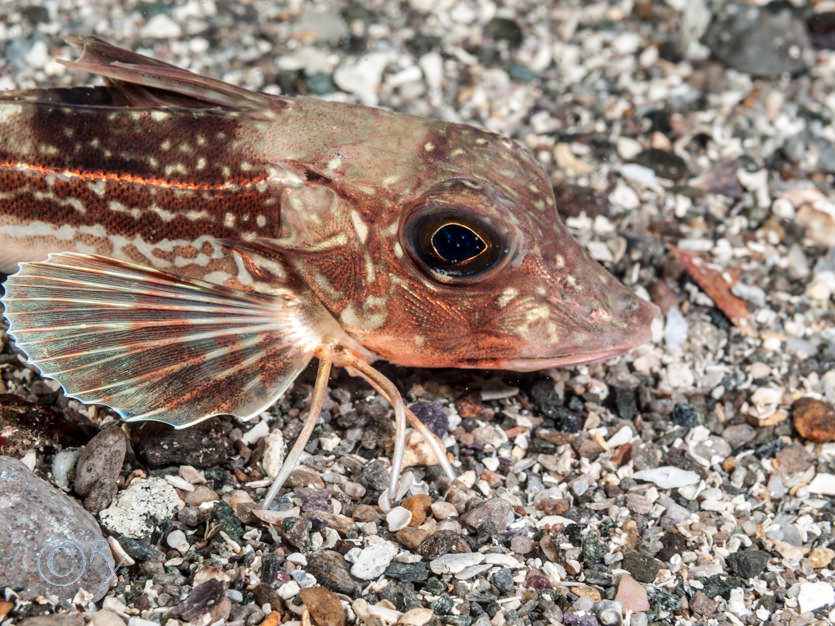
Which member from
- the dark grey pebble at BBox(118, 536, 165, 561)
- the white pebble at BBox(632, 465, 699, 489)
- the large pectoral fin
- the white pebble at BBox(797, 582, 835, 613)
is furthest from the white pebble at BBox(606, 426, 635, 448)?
the dark grey pebble at BBox(118, 536, 165, 561)

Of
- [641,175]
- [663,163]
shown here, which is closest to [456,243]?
[641,175]

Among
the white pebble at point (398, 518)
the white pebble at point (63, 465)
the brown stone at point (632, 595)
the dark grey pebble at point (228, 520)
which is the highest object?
the brown stone at point (632, 595)

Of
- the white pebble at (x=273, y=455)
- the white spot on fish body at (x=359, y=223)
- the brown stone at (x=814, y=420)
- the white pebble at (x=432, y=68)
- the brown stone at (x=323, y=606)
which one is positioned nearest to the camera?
the brown stone at (x=323, y=606)

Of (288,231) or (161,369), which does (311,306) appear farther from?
(161,369)

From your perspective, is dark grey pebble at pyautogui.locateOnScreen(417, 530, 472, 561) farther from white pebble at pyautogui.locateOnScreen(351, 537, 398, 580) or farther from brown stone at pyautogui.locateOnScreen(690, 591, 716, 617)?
brown stone at pyautogui.locateOnScreen(690, 591, 716, 617)
